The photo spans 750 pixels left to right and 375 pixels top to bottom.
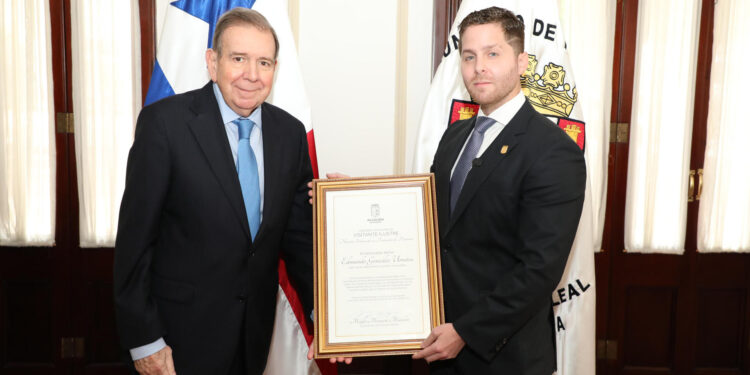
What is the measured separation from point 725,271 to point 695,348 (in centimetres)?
53

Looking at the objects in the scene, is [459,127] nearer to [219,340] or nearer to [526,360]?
[526,360]

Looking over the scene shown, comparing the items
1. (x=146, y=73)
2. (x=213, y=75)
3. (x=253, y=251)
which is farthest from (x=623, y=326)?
(x=146, y=73)

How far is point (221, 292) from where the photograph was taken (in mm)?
1738

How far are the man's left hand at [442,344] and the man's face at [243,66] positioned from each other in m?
0.92

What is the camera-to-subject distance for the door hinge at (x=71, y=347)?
3.44 metres

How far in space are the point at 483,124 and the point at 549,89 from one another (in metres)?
1.01

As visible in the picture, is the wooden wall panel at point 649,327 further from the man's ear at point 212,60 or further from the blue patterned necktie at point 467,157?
the man's ear at point 212,60

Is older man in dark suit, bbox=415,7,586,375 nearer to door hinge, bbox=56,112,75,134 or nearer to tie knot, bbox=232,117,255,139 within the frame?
tie knot, bbox=232,117,255,139

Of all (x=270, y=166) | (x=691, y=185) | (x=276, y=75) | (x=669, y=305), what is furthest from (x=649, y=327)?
(x=270, y=166)

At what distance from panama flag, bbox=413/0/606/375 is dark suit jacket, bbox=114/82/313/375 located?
3.91ft

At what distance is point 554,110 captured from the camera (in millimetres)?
2662

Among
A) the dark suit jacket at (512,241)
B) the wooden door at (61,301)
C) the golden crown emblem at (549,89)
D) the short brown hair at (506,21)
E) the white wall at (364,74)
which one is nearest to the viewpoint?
the dark suit jacket at (512,241)

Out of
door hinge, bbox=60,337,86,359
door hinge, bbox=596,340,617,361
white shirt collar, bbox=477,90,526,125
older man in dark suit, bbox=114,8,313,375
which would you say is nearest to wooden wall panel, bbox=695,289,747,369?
door hinge, bbox=596,340,617,361

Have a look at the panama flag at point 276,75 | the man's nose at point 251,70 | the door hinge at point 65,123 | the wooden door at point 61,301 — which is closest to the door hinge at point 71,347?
the wooden door at point 61,301
